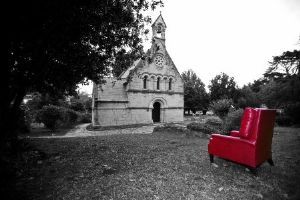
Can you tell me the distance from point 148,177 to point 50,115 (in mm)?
15068

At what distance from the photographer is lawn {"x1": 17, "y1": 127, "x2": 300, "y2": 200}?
409 cm

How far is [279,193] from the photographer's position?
4.40 m

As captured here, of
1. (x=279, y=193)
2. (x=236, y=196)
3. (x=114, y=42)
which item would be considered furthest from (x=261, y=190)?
(x=114, y=42)

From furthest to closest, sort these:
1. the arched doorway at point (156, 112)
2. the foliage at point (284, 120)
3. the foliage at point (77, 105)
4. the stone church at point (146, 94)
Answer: the foliage at point (77, 105) < the arched doorway at point (156, 112) < the foliage at point (284, 120) < the stone church at point (146, 94)

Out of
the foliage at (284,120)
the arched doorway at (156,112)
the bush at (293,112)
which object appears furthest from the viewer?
the arched doorway at (156,112)

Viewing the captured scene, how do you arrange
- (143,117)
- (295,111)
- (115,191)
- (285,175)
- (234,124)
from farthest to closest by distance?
(143,117) → (295,111) → (234,124) → (285,175) → (115,191)

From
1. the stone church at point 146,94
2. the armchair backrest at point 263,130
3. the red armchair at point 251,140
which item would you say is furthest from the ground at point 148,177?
the stone church at point 146,94

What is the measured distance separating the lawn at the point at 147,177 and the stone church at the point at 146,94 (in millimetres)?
14550

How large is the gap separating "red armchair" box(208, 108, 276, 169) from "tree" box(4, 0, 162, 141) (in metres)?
5.29

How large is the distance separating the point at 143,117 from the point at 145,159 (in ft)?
57.2

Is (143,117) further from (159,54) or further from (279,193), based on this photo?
(279,193)

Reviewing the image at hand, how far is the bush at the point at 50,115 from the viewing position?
16.6 m

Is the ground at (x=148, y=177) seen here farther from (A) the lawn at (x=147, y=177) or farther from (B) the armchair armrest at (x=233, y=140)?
(B) the armchair armrest at (x=233, y=140)

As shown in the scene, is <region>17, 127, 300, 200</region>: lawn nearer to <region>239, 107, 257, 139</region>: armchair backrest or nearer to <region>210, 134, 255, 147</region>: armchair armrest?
<region>210, 134, 255, 147</region>: armchair armrest
